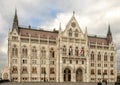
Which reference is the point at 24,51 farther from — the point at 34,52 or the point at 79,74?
the point at 79,74

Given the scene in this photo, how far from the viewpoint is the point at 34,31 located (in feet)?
307

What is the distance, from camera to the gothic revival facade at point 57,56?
283 ft

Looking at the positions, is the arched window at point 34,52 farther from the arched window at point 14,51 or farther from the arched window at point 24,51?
the arched window at point 14,51

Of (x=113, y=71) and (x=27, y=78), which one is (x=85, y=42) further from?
(x=27, y=78)

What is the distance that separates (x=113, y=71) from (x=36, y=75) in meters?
37.2

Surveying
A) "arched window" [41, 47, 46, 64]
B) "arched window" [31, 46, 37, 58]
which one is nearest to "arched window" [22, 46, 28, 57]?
"arched window" [31, 46, 37, 58]

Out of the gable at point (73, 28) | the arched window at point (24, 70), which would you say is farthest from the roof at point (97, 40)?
the arched window at point (24, 70)

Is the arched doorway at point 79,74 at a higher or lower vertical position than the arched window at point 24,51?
lower

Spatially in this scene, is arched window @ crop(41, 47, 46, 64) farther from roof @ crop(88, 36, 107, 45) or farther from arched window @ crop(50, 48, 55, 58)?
roof @ crop(88, 36, 107, 45)

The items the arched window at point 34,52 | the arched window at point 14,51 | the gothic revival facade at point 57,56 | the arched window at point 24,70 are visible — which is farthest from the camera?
the arched window at point 34,52

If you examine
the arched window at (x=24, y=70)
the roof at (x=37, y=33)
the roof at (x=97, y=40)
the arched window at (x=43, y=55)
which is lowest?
the arched window at (x=24, y=70)

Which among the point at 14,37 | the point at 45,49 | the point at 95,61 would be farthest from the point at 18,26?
the point at 95,61

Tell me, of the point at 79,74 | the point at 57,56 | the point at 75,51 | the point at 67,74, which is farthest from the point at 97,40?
the point at 57,56

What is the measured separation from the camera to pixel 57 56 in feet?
305
